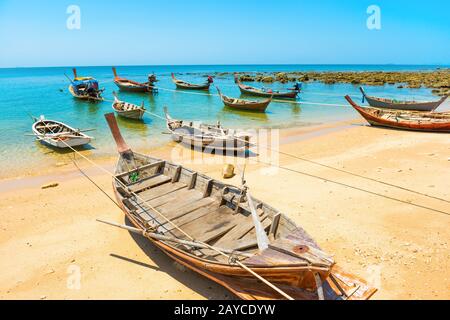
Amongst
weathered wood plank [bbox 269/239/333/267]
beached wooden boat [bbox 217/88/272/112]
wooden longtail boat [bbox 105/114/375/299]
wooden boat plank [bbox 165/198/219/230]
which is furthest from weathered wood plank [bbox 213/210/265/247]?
beached wooden boat [bbox 217/88/272/112]

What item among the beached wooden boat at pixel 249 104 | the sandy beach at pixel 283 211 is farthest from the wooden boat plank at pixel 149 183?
the beached wooden boat at pixel 249 104

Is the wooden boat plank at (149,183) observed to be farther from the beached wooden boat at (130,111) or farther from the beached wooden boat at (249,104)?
the beached wooden boat at (249,104)

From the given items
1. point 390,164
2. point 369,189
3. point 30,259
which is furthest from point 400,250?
point 30,259

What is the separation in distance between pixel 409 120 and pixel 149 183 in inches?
762

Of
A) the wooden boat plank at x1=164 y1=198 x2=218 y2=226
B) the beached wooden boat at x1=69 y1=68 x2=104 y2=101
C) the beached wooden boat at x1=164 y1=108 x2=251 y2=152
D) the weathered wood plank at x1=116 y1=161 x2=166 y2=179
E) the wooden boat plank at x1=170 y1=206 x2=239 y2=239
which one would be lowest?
the wooden boat plank at x1=170 y1=206 x2=239 y2=239

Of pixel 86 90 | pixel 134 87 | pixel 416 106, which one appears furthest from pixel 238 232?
pixel 134 87

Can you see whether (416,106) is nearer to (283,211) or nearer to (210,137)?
(210,137)

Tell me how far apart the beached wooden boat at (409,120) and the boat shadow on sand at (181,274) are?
696 inches

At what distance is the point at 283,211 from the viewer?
9008 mm

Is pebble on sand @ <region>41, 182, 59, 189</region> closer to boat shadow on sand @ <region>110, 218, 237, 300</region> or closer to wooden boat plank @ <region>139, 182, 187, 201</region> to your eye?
wooden boat plank @ <region>139, 182, 187, 201</region>

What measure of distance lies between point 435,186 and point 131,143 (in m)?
16.5

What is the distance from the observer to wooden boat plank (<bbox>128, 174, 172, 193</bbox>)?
29.2 feet

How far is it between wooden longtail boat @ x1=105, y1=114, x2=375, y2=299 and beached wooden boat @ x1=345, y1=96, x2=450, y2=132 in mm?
15889
